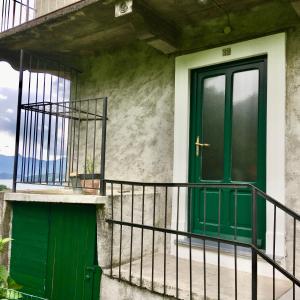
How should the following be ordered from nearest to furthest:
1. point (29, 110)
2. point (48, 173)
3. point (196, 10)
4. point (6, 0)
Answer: point (196, 10)
point (48, 173)
point (29, 110)
point (6, 0)

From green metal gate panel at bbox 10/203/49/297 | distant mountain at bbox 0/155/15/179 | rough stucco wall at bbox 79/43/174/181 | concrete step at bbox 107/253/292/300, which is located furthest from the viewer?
distant mountain at bbox 0/155/15/179

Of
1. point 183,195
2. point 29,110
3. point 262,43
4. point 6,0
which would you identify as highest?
point 6,0

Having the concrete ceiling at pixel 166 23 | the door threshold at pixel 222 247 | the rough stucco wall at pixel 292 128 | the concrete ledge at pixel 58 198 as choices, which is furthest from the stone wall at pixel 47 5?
the door threshold at pixel 222 247

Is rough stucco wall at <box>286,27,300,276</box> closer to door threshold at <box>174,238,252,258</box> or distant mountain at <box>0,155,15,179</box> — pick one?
door threshold at <box>174,238,252,258</box>

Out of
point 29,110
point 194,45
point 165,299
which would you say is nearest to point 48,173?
point 29,110

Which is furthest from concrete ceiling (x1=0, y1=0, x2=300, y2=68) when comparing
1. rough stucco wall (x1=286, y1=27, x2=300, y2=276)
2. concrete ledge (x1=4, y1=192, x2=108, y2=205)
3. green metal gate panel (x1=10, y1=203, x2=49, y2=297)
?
green metal gate panel (x1=10, y1=203, x2=49, y2=297)

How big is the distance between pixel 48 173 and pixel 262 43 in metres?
2.98

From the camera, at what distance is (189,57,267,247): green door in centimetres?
379

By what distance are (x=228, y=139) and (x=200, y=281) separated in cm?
167

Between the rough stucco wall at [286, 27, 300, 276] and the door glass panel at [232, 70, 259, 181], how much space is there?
15.6 inches

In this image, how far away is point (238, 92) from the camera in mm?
3998

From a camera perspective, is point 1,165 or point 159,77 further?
point 1,165

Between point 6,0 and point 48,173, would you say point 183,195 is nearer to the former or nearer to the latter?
point 48,173

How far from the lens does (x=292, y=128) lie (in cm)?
349
